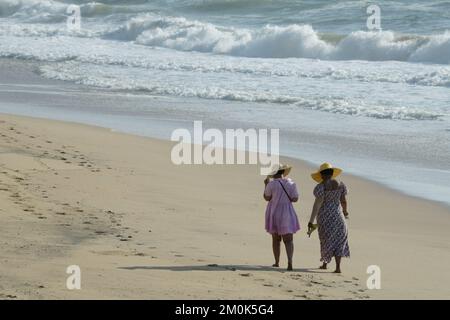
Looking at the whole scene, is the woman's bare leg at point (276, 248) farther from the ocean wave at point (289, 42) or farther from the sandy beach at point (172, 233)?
the ocean wave at point (289, 42)

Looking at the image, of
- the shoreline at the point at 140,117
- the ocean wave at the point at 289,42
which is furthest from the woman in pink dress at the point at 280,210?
the ocean wave at the point at 289,42

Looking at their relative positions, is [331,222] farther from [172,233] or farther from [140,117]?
[140,117]

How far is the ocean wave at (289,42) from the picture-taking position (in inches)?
1164

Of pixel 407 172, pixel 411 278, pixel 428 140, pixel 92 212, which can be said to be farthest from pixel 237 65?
pixel 411 278

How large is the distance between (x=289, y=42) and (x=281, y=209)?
2375 cm

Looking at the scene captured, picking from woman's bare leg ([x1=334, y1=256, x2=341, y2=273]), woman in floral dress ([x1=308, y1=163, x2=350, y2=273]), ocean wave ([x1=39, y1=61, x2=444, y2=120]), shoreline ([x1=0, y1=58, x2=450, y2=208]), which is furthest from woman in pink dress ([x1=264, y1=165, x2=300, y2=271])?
ocean wave ([x1=39, y1=61, x2=444, y2=120])

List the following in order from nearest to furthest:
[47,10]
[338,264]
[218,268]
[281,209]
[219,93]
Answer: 1. [218,268]
2. [338,264]
3. [281,209]
4. [219,93]
5. [47,10]

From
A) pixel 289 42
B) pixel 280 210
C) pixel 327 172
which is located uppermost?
pixel 289 42

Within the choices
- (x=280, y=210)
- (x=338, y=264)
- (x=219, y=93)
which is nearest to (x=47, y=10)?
(x=219, y=93)

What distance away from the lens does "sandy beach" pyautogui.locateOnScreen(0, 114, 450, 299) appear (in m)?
8.14

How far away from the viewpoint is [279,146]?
53.2ft

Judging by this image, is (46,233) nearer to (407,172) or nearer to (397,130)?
(407,172)

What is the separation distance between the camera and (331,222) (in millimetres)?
9344

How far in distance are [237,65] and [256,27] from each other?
9616 mm
